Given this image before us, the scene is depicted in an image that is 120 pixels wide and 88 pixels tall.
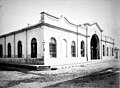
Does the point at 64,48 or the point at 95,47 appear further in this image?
the point at 95,47

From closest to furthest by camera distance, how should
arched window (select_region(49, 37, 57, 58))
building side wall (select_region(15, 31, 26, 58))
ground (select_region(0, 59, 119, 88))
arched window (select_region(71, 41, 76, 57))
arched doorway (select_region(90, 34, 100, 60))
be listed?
ground (select_region(0, 59, 119, 88)), arched window (select_region(49, 37, 57, 58)), building side wall (select_region(15, 31, 26, 58)), arched window (select_region(71, 41, 76, 57)), arched doorway (select_region(90, 34, 100, 60))

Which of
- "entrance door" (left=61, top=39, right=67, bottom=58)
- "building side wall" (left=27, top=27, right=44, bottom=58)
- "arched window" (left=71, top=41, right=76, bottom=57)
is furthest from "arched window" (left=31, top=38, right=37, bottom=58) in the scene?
"arched window" (left=71, top=41, right=76, bottom=57)

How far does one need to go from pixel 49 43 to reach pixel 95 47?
28.2ft

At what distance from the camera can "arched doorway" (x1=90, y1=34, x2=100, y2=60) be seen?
48.0 feet

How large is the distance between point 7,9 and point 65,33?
494cm

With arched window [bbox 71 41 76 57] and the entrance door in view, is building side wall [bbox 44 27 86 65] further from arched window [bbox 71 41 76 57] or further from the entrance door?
arched window [bbox 71 41 76 57]

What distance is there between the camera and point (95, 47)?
15109mm

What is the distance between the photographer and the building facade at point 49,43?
795 cm

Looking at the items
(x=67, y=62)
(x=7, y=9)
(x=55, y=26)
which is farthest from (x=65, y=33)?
(x=7, y=9)

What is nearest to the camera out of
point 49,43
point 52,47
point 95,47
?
point 49,43

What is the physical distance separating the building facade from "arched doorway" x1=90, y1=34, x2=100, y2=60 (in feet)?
6.33

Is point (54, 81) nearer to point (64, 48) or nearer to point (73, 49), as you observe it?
point (64, 48)

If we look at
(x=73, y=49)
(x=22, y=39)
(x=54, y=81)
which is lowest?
(x=54, y=81)

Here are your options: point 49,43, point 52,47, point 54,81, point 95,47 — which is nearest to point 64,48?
point 52,47
